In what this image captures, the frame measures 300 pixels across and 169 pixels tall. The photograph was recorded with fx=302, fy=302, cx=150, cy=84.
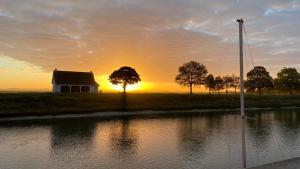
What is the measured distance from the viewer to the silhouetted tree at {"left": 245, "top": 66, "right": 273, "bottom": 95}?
148000 mm

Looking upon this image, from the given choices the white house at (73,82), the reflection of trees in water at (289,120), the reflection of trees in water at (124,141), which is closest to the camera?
the reflection of trees in water at (124,141)

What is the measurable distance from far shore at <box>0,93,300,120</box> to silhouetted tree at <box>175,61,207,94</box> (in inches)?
817

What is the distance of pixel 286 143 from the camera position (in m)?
40.0

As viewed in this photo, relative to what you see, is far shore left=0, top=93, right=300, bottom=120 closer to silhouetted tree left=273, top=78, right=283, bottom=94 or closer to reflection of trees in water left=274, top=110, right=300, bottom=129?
reflection of trees in water left=274, top=110, right=300, bottom=129

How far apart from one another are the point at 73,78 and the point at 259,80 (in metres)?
90.2

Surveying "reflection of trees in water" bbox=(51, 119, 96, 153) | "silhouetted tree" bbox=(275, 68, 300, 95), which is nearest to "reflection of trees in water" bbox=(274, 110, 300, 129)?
"reflection of trees in water" bbox=(51, 119, 96, 153)

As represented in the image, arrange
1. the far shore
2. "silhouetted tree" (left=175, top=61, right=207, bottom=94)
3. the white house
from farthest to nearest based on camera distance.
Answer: "silhouetted tree" (left=175, top=61, right=207, bottom=94)
the white house
the far shore

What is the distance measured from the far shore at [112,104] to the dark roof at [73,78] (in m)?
18.0

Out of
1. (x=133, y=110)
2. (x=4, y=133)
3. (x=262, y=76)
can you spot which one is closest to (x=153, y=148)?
(x=4, y=133)

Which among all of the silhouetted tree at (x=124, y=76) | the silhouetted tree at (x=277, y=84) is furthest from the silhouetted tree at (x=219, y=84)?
the silhouetted tree at (x=124, y=76)

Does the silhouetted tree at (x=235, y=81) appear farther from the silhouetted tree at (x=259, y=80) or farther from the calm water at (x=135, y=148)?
the calm water at (x=135, y=148)

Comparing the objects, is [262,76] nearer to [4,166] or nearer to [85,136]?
[85,136]

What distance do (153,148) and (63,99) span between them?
56447 millimetres

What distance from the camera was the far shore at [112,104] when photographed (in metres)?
77.4
